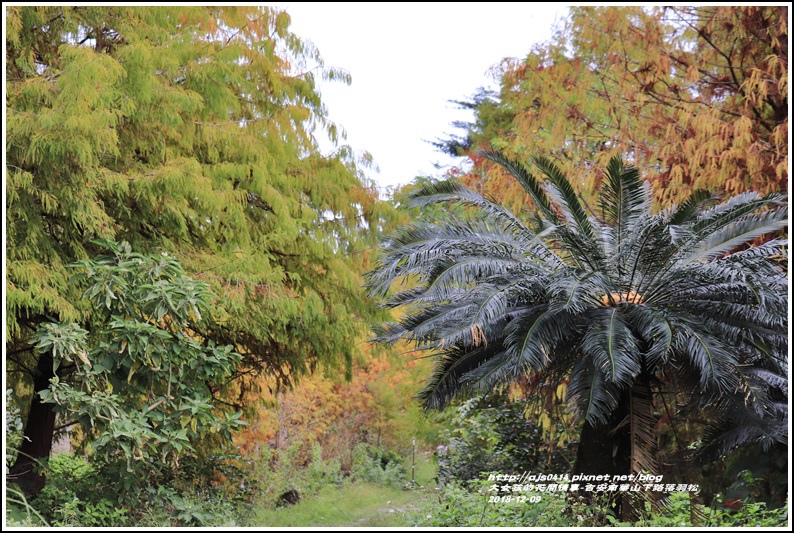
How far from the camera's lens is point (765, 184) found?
8.75 metres

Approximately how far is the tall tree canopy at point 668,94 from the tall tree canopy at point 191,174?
3.20 meters

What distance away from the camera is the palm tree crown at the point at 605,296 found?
630 cm

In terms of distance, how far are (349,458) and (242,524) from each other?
41.4 feet

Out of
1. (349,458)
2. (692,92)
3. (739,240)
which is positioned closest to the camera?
(739,240)

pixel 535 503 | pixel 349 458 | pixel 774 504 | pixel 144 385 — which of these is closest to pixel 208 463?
pixel 144 385

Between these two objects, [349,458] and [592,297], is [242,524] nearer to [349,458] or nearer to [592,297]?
[592,297]

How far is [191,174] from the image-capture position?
8.15 m

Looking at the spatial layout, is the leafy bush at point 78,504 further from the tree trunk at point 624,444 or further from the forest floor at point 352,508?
the tree trunk at point 624,444

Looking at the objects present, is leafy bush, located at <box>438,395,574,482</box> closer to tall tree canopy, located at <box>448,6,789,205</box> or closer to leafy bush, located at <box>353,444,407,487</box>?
tall tree canopy, located at <box>448,6,789,205</box>

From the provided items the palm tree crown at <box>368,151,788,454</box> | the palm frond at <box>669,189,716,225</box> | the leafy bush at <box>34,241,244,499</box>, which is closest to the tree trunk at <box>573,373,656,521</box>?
the palm tree crown at <box>368,151,788,454</box>

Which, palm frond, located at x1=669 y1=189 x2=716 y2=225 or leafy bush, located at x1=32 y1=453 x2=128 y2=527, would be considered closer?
palm frond, located at x1=669 y1=189 x2=716 y2=225

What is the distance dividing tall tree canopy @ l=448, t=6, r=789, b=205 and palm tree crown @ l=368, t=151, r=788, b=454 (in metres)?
2.06

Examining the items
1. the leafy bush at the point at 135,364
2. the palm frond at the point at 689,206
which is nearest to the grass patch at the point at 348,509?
the leafy bush at the point at 135,364

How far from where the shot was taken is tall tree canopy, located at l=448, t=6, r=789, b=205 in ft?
29.1
